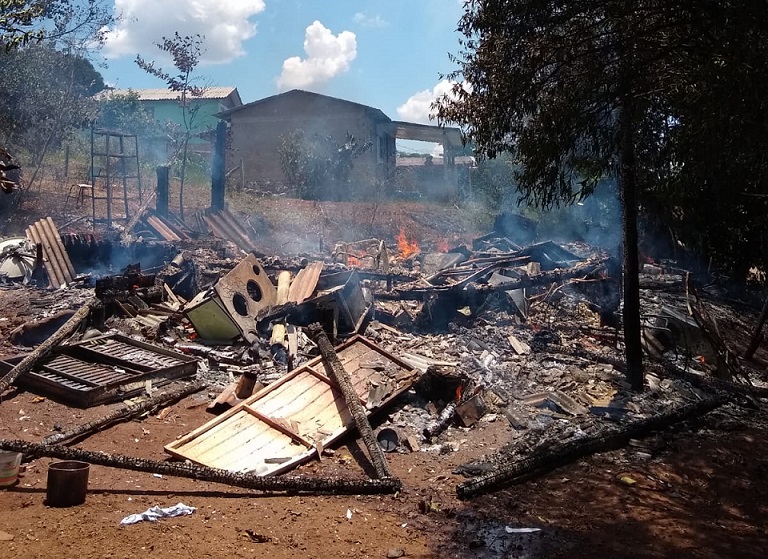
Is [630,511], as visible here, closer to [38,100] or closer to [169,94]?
[38,100]

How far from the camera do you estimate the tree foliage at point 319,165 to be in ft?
82.0

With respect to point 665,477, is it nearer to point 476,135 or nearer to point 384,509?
point 384,509

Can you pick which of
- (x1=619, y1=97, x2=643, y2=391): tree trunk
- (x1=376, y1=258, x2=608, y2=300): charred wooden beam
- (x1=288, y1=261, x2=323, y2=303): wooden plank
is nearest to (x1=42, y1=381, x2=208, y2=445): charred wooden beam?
(x1=288, y1=261, x2=323, y2=303): wooden plank

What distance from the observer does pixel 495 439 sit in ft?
21.3

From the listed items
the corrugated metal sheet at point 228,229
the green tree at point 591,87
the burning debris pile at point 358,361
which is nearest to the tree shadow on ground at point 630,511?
the burning debris pile at point 358,361

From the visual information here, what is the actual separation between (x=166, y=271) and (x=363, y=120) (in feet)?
58.7

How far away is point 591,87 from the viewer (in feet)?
20.6

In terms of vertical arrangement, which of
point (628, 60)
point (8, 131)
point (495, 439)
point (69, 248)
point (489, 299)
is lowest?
point (495, 439)

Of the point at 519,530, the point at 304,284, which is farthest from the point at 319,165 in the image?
the point at 519,530

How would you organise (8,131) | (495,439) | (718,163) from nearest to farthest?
(718,163)
(495,439)
(8,131)

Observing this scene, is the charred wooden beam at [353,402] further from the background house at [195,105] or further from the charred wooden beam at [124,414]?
the background house at [195,105]

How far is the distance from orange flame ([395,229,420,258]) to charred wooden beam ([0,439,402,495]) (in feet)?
41.5

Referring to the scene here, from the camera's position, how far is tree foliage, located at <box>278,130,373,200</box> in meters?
25.0

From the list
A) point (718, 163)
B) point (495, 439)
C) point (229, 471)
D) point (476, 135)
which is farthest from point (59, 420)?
point (718, 163)
